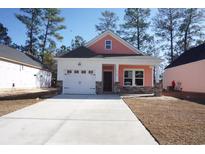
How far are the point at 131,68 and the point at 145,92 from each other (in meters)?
2.48

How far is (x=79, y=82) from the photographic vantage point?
2003cm

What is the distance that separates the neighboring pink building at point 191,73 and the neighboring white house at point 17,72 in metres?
17.1

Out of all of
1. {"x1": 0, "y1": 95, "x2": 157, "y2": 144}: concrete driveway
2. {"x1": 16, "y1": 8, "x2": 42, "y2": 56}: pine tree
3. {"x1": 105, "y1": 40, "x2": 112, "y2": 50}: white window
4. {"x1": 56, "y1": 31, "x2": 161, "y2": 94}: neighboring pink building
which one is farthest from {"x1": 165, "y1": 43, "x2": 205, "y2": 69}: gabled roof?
{"x1": 16, "y1": 8, "x2": 42, "y2": 56}: pine tree

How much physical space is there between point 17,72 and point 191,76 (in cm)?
1752

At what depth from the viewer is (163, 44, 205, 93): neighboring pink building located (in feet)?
65.5

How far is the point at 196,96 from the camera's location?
20.3 metres

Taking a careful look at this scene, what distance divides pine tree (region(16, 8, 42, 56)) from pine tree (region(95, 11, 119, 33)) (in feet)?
36.3

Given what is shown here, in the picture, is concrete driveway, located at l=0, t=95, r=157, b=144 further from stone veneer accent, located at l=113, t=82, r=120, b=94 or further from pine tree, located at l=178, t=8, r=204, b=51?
pine tree, located at l=178, t=8, r=204, b=51

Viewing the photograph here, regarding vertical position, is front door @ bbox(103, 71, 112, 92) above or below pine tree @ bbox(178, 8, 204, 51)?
below

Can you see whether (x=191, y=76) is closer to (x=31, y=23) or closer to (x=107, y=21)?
(x=107, y=21)

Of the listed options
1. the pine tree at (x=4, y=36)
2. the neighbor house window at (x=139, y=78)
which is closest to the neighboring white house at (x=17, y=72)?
the neighbor house window at (x=139, y=78)
